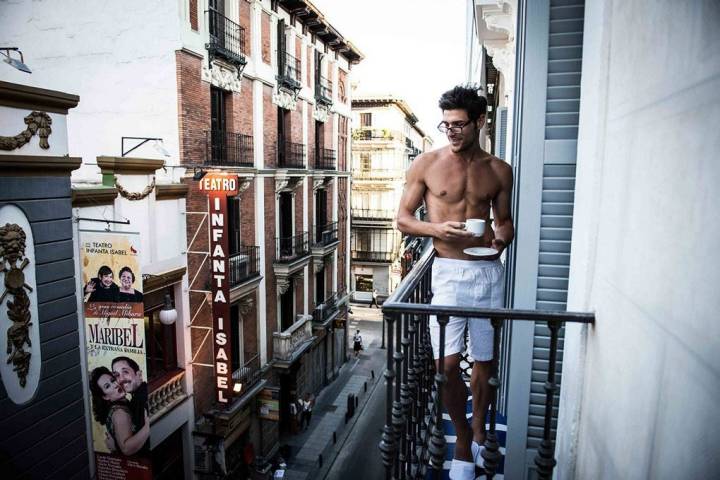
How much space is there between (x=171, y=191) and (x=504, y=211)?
10.5 metres

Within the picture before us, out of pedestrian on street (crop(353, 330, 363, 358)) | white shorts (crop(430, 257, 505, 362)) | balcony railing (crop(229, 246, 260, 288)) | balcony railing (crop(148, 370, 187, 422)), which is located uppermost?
white shorts (crop(430, 257, 505, 362))

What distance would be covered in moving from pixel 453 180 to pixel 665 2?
210 cm

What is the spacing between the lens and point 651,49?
211cm

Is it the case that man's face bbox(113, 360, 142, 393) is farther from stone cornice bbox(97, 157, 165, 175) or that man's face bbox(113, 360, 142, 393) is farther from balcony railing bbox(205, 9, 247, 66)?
balcony railing bbox(205, 9, 247, 66)

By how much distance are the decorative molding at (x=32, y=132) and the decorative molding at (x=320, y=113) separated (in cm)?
1628

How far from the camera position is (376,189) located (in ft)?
131

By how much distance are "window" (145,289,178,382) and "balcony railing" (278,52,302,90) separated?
10435mm

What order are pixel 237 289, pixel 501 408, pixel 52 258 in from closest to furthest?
1. pixel 501 408
2. pixel 52 258
3. pixel 237 289

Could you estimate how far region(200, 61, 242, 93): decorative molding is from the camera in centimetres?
1427

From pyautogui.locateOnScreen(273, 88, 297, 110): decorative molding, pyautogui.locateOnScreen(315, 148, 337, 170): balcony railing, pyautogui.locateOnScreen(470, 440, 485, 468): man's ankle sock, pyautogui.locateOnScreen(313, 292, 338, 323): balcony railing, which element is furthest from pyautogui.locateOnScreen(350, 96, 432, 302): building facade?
pyautogui.locateOnScreen(470, 440, 485, 468): man's ankle sock

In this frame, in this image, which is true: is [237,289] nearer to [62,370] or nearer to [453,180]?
[62,370]

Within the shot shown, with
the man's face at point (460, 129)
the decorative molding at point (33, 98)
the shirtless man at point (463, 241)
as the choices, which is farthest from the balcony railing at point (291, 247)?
the man's face at point (460, 129)

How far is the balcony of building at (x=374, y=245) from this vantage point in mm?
40375

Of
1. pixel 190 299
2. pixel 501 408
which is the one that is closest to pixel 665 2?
pixel 501 408
